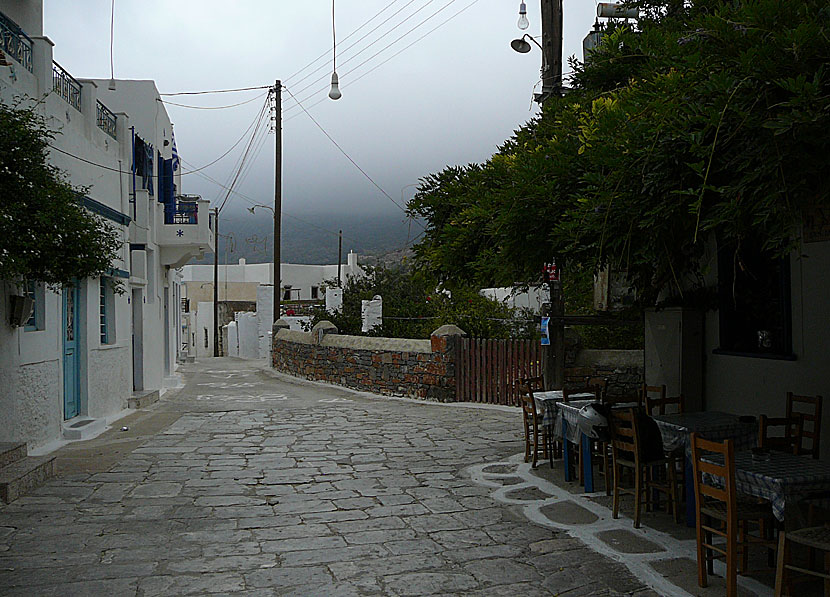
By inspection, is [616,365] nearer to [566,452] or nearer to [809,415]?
[566,452]

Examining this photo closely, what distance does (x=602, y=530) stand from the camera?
5.85 meters

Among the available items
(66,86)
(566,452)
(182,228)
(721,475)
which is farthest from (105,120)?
(721,475)

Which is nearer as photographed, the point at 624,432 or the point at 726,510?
the point at 726,510

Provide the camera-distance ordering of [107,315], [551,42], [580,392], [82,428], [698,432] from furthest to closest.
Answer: [107,315]
[82,428]
[551,42]
[580,392]
[698,432]

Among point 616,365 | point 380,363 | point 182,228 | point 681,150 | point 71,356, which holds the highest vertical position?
point 182,228

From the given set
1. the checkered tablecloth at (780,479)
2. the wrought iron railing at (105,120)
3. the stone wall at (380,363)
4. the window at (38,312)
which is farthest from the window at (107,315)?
the checkered tablecloth at (780,479)

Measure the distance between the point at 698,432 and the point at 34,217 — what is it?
6.57 metres

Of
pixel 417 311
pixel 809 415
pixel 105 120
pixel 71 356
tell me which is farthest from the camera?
pixel 417 311

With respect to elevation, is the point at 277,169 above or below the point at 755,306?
above

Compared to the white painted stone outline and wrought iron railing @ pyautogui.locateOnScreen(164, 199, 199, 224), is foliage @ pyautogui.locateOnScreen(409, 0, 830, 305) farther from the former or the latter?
wrought iron railing @ pyautogui.locateOnScreen(164, 199, 199, 224)

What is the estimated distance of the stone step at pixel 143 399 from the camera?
13.9 m

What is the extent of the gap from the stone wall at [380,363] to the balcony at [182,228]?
3961 millimetres

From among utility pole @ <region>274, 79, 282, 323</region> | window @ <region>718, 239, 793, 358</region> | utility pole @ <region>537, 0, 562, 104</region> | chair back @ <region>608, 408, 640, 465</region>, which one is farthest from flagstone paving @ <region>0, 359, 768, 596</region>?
utility pole @ <region>274, 79, 282, 323</region>

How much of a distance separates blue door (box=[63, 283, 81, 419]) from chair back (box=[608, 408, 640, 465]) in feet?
27.2
